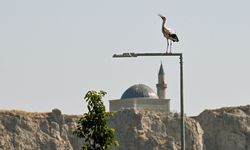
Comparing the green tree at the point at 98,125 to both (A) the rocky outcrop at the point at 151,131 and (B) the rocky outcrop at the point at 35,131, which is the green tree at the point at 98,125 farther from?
(A) the rocky outcrop at the point at 151,131

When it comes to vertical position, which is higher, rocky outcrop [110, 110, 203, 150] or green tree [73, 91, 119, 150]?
rocky outcrop [110, 110, 203, 150]

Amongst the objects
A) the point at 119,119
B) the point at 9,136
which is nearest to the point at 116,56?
the point at 9,136

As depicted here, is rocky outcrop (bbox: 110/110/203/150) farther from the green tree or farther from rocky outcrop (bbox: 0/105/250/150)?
the green tree

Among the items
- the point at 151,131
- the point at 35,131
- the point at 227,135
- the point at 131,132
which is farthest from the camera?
the point at 227,135

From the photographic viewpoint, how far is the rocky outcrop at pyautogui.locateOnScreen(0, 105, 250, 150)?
18412 centimetres

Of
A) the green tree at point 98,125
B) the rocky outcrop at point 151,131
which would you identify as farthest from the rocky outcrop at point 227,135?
the green tree at point 98,125

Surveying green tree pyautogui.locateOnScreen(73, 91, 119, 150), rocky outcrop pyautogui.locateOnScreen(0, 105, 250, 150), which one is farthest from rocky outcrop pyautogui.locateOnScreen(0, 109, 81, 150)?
green tree pyautogui.locateOnScreen(73, 91, 119, 150)

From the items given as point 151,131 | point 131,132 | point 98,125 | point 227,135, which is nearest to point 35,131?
point 131,132

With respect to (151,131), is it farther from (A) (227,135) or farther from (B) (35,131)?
(B) (35,131)

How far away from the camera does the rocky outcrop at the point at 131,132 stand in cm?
18412

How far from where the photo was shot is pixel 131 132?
642ft

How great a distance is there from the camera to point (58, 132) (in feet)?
617

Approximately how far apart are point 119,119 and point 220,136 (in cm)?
1880

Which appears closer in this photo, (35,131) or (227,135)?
(35,131)
